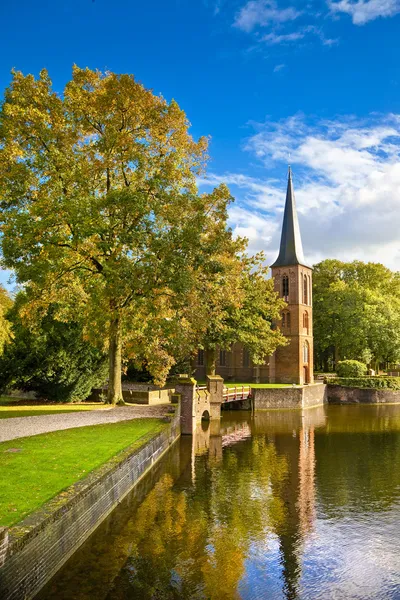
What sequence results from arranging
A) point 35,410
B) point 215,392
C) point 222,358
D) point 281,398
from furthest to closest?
point 222,358 → point 281,398 → point 215,392 → point 35,410

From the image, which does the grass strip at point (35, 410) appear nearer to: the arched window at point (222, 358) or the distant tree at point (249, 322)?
the distant tree at point (249, 322)

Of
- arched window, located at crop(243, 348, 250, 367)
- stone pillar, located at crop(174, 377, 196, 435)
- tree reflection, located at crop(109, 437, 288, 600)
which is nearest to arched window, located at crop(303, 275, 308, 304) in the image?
arched window, located at crop(243, 348, 250, 367)

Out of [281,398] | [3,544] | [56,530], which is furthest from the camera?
[281,398]

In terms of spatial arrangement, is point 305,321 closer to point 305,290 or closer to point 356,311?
point 305,290

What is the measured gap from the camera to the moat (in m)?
9.06

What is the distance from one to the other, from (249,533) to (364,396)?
43244mm

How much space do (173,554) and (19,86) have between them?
20.8 m

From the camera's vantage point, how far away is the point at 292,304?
2315 inches

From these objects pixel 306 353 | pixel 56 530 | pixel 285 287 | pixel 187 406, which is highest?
pixel 285 287

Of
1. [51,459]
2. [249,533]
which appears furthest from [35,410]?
[249,533]

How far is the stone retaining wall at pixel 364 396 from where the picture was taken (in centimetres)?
5203

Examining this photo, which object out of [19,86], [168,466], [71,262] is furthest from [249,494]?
[19,86]

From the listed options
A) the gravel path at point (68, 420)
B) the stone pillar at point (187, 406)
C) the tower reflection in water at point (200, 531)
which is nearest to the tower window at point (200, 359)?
the stone pillar at point (187, 406)

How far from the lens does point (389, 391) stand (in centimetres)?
5241
